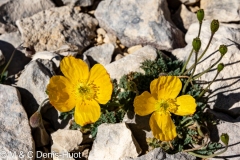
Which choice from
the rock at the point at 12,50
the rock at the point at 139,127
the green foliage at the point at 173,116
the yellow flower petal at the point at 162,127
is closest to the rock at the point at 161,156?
the green foliage at the point at 173,116

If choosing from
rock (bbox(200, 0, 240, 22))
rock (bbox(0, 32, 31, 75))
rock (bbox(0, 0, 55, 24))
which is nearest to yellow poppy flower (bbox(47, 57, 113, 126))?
rock (bbox(0, 32, 31, 75))

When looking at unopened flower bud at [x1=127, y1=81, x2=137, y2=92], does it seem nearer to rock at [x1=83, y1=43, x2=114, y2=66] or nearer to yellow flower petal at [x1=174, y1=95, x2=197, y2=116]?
yellow flower petal at [x1=174, y1=95, x2=197, y2=116]

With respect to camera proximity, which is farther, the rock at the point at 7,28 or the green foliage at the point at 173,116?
the rock at the point at 7,28

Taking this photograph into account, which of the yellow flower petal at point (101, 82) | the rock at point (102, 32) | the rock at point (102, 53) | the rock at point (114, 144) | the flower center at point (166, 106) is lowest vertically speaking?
the rock at point (114, 144)

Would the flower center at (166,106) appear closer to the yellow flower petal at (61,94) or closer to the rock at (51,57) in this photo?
the yellow flower petal at (61,94)

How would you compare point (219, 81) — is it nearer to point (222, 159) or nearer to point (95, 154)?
point (222, 159)

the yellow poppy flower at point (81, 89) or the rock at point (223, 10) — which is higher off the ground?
the rock at point (223, 10)

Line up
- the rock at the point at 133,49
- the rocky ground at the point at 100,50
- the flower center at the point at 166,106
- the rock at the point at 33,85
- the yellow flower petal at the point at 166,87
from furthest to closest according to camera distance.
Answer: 1. the rock at the point at 133,49
2. the rock at the point at 33,85
3. the rocky ground at the point at 100,50
4. the flower center at the point at 166,106
5. the yellow flower petal at the point at 166,87
